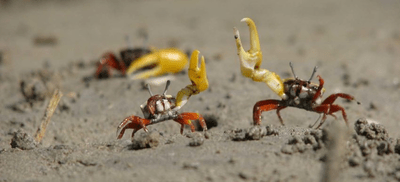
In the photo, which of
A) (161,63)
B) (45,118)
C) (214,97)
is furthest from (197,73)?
(161,63)

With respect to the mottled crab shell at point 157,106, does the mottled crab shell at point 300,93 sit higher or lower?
higher

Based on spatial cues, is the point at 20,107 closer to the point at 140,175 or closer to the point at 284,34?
the point at 140,175

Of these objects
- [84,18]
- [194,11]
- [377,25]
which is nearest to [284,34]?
[377,25]

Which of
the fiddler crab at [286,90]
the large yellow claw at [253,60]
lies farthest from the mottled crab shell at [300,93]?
→ the large yellow claw at [253,60]

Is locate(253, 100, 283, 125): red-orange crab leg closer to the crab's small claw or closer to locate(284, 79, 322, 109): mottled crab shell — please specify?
locate(284, 79, 322, 109): mottled crab shell

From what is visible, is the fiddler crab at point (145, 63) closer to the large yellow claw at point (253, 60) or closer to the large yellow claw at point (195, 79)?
the large yellow claw at point (195, 79)

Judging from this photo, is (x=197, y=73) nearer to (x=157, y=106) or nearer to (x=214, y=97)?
(x=157, y=106)
